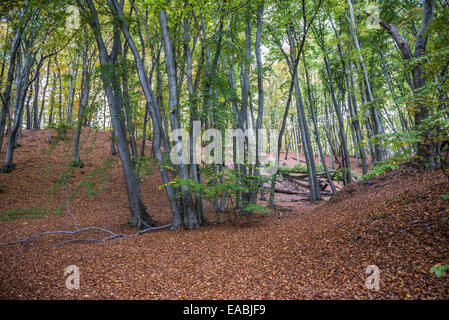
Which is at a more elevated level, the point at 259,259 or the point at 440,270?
the point at 440,270

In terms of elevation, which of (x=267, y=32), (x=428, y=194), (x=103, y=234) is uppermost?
(x=267, y=32)

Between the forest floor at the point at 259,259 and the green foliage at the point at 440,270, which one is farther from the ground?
the green foliage at the point at 440,270

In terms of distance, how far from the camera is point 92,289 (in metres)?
2.87

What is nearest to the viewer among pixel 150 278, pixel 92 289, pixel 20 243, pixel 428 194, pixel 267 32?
pixel 92 289

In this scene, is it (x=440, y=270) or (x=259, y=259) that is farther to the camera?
(x=259, y=259)

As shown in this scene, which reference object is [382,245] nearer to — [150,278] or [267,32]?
[150,278]

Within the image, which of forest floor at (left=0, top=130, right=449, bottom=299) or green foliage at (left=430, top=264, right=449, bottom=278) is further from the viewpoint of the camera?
forest floor at (left=0, top=130, right=449, bottom=299)

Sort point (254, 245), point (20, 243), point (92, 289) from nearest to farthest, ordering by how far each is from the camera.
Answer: point (92, 289), point (254, 245), point (20, 243)

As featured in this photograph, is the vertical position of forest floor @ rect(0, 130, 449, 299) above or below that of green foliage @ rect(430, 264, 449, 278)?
below

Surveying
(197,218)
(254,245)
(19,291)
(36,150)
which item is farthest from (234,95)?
(36,150)

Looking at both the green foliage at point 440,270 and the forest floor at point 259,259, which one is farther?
the forest floor at point 259,259

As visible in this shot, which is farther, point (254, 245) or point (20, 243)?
point (20, 243)

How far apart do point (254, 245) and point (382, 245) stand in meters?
2.22

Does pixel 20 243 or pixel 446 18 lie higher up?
pixel 446 18
